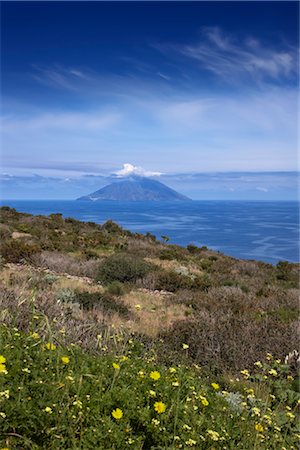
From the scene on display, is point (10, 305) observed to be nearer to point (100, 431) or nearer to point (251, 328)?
point (100, 431)

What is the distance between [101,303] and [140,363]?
18.0 feet

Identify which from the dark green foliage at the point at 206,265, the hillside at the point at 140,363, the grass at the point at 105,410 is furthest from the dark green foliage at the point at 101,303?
the dark green foliage at the point at 206,265

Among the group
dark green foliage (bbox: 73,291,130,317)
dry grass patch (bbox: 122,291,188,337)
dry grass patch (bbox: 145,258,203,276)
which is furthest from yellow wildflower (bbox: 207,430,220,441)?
dry grass patch (bbox: 145,258,203,276)

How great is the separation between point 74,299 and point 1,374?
21.8 ft

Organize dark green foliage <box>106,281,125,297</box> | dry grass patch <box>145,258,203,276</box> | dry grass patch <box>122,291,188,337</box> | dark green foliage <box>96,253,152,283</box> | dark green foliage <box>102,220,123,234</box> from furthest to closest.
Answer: dark green foliage <box>102,220,123,234</box>
dry grass patch <box>145,258,203,276</box>
dark green foliage <box>96,253,152,283</box>
dark green foliage <box>106,281,125,297</box>
dry grass patch <box>122,291,188,337</box>

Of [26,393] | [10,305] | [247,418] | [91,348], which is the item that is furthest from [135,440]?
[10,305]

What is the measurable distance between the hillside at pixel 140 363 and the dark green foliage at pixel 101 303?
0.16ft

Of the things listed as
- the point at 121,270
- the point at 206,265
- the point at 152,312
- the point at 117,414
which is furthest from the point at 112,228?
the point at 117,414

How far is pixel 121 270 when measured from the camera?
45.1ft

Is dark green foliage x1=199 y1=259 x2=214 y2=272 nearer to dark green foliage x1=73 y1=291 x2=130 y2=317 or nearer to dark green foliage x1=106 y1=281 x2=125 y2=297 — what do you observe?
dark green foliage x1=106 y1=281 x2=125 y2=297

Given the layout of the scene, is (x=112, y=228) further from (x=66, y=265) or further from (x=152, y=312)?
(x=152, y=312)

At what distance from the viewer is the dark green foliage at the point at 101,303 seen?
28.9 feet

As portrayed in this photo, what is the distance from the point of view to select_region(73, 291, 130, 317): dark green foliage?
347 inches

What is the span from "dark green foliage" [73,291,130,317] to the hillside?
0.05 meters
